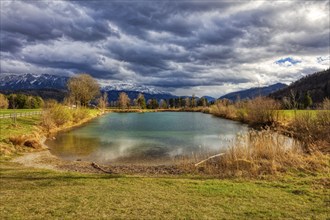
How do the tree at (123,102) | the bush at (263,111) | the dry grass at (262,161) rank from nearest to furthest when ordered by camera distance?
the dry grass at (262,161) < the bush at (263,111) < the tree at (123,102)

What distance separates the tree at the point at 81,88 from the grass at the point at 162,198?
76683mm

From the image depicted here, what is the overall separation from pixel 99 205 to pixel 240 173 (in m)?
7.42

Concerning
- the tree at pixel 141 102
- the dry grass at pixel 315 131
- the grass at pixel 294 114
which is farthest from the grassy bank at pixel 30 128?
the tree at pixel 141 102

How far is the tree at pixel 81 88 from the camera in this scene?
87625 millimetres

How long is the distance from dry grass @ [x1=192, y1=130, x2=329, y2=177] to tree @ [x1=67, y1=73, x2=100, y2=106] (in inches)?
2924

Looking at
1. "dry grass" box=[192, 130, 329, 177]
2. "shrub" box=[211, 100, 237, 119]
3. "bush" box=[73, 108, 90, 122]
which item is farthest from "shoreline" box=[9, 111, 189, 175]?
"shrub" box=[211, 100, 237, 119]

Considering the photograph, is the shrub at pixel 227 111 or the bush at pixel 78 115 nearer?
the bush at pixel 78 115

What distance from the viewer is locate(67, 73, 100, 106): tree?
8762 centimetres

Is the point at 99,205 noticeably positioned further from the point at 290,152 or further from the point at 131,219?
the point at 290,152

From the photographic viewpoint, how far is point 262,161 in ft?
50.9

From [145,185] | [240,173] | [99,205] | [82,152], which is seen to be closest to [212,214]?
[99,205]

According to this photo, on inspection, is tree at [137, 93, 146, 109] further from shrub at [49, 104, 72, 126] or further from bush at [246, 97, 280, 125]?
shrub at [49, 104, 72, 126]

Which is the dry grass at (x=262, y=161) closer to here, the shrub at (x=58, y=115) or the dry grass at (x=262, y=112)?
the dry grass at (x=262, y=112)

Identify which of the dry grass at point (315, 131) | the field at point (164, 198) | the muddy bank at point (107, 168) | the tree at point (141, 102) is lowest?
the muddy bank at point (107, 168)
